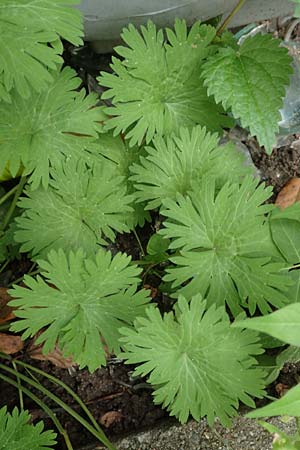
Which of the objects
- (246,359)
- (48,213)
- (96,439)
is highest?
(48,213)

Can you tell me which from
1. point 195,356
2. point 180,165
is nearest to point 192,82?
point 180,165

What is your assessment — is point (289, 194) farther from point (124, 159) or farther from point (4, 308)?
point (4, 308)

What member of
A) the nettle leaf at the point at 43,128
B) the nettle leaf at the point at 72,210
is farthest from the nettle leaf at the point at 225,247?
the nettle leaf at the point at 43,128

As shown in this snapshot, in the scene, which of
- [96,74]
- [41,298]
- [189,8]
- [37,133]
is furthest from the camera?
[96,74]

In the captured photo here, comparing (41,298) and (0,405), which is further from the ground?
(41,298)

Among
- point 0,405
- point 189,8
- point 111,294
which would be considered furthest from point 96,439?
point 189,8

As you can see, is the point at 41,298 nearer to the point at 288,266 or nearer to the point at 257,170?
the point at 288,266
